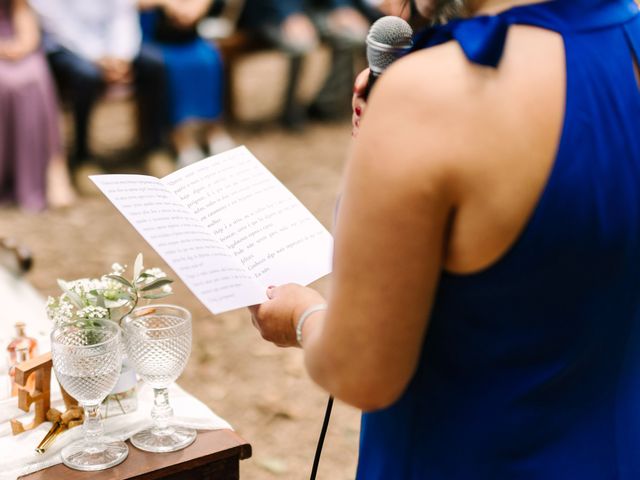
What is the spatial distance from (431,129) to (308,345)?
0.31 m

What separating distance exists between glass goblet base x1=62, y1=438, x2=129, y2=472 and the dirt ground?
49.7 inches

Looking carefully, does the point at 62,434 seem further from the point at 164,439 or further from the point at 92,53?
the point at 92,53

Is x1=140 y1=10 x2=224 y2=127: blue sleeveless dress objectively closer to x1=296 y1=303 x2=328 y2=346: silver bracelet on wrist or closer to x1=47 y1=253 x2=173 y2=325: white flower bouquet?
x1=47 y1=253 x2=173 y2=325: white flower bouquet

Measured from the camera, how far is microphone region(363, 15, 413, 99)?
3.80 ft

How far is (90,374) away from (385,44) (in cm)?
78

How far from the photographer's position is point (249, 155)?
148 centimetres

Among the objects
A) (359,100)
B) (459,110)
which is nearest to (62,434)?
(359,100)

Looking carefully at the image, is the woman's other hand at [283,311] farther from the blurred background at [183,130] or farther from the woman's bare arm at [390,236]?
the blurred background at [183,130]

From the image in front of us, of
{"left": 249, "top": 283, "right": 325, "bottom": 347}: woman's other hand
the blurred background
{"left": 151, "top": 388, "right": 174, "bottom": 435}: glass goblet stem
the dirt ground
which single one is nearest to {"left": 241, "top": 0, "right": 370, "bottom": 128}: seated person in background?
the blurred background

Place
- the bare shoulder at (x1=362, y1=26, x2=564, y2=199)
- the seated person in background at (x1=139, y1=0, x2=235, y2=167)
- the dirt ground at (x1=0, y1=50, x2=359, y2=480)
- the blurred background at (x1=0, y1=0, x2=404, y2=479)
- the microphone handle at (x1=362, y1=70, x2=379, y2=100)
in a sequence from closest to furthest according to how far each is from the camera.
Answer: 1. the bare shoulder at (x1=362, y1=26, x2=564, y2=199)
2. the microphone handle at (x1=362, y1=70, x2=379, y2=100)
3. the dirt ground at (x1=0, y1=50, x2=359, y2=480)
4. the blurred background at (x1=0, y1=0, x2=404, y2=479)
5. the seated person in background at (x1=139, y1=0, x2=235, y2=167)

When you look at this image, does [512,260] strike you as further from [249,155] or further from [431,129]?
[249,155]

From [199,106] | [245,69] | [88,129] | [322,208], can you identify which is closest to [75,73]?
[88,129]

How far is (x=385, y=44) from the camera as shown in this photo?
1.17 metres

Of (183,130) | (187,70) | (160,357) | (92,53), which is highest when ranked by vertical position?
(160,357)
